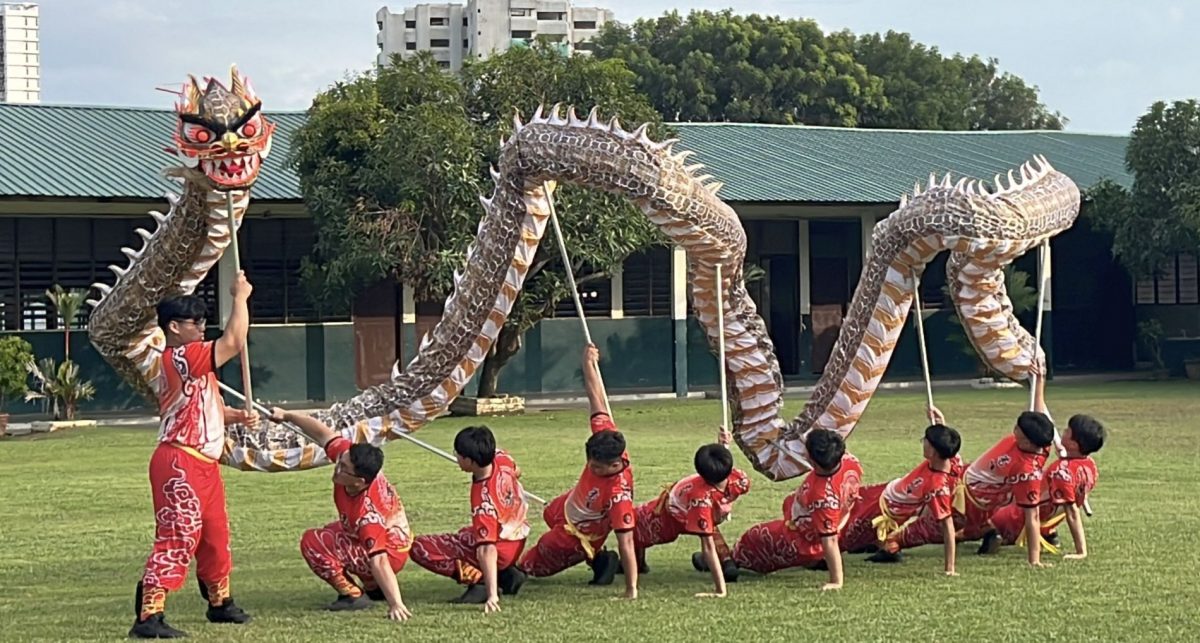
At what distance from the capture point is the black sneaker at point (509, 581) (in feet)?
28.1

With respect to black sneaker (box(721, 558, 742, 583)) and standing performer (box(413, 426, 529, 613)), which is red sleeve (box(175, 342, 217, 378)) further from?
black sneaker (box(721, 558, 742, 583))

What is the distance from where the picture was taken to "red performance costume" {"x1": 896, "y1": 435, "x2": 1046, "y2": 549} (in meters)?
9.23

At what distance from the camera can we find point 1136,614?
753 centimetres

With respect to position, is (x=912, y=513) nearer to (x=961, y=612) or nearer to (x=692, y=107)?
(x=961, y=612)

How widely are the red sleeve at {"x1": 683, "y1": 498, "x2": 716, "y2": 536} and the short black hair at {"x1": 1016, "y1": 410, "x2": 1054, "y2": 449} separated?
6.40ft

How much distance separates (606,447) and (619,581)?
1.03 meters

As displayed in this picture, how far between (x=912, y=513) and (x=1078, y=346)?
23300 millimetres

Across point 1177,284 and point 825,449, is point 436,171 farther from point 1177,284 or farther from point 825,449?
point 1177,284

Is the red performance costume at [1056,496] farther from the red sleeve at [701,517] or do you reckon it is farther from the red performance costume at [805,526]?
the red sleeve at [701,517]

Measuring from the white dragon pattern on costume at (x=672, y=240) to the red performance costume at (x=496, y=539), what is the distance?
695 millimetres

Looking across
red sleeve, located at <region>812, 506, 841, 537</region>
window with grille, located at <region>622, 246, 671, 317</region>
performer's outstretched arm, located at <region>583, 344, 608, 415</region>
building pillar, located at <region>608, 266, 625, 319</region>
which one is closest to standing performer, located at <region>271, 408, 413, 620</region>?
performer's outstretched arm, located at <region>583, 344, 608, 415</region>

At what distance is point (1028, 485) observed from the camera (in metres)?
9.20

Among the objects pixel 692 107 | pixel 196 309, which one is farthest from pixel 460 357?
pixel 692 107

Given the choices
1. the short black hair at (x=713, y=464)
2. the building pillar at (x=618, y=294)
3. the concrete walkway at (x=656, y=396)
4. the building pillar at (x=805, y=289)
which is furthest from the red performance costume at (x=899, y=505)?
the building pillar at (x=805, y=289)
